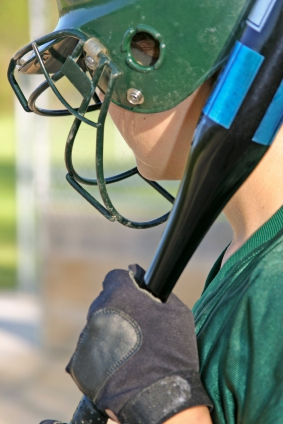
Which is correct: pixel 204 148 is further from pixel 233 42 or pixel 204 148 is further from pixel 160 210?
pixel 160 210

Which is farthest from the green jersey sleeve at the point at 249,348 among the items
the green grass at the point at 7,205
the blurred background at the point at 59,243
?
the green grass at the point at 7,205

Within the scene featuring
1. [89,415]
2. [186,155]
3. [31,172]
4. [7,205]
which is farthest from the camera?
[7,205]

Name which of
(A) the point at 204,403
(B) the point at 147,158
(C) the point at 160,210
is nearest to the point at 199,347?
(A) the point at 204,403

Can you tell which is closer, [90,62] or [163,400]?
[163,400]

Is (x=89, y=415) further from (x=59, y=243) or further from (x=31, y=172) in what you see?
(x=31, y=172)

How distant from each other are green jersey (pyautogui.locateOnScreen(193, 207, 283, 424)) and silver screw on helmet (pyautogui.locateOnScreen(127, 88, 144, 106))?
349 millimetres

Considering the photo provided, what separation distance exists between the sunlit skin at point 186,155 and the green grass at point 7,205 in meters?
5.73

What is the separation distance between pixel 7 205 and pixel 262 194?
8.13 meters

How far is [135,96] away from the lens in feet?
3.96

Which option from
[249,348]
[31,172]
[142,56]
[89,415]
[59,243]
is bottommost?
[59,243]

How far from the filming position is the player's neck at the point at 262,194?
119 cm

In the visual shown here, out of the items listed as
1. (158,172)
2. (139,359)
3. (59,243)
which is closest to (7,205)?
(59,243)

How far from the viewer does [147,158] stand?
1309 mm

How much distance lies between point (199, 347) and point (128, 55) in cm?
57
